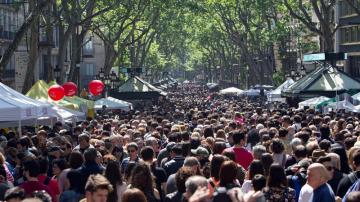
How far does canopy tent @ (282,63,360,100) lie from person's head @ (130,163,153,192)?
2508 cm

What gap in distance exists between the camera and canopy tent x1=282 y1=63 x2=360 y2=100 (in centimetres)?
3484

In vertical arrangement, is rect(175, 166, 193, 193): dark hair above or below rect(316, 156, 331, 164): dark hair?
below

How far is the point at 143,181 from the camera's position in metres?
9.78

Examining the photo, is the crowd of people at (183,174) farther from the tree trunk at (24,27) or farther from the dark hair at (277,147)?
the tree trunk at (24,27)

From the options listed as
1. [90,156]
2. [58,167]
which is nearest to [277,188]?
[90,156]

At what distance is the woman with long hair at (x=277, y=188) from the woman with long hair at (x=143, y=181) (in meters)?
1.25

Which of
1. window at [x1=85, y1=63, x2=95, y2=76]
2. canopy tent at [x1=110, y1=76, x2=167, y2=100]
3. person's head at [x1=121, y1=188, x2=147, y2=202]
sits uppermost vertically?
window at [x1=85, y1=63, x2=95, y2=76]

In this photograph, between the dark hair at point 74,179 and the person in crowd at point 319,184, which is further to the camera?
the dark hair at point 74,179

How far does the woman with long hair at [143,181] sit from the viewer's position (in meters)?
9.77

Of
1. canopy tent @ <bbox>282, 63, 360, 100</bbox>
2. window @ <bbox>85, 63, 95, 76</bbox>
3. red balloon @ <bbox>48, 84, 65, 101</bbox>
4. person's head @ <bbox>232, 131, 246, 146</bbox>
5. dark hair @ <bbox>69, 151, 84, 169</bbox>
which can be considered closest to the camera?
dark hair @ <bbox>69, 151, 84, 169</bbox>

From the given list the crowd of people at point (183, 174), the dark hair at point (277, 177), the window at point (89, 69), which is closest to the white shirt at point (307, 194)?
the crowd of people at point (183, 174)

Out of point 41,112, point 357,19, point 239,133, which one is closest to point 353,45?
point 357,19

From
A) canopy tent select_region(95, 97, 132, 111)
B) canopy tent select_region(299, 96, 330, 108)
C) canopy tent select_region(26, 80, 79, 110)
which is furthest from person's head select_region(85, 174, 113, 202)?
canopy tent select_region(95, 97, 132, 111)

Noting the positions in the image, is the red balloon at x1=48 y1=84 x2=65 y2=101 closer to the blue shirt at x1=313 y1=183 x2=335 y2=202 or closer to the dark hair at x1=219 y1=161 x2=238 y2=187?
the dark hair at x1=219 y1=161 x2=238 y2=187
